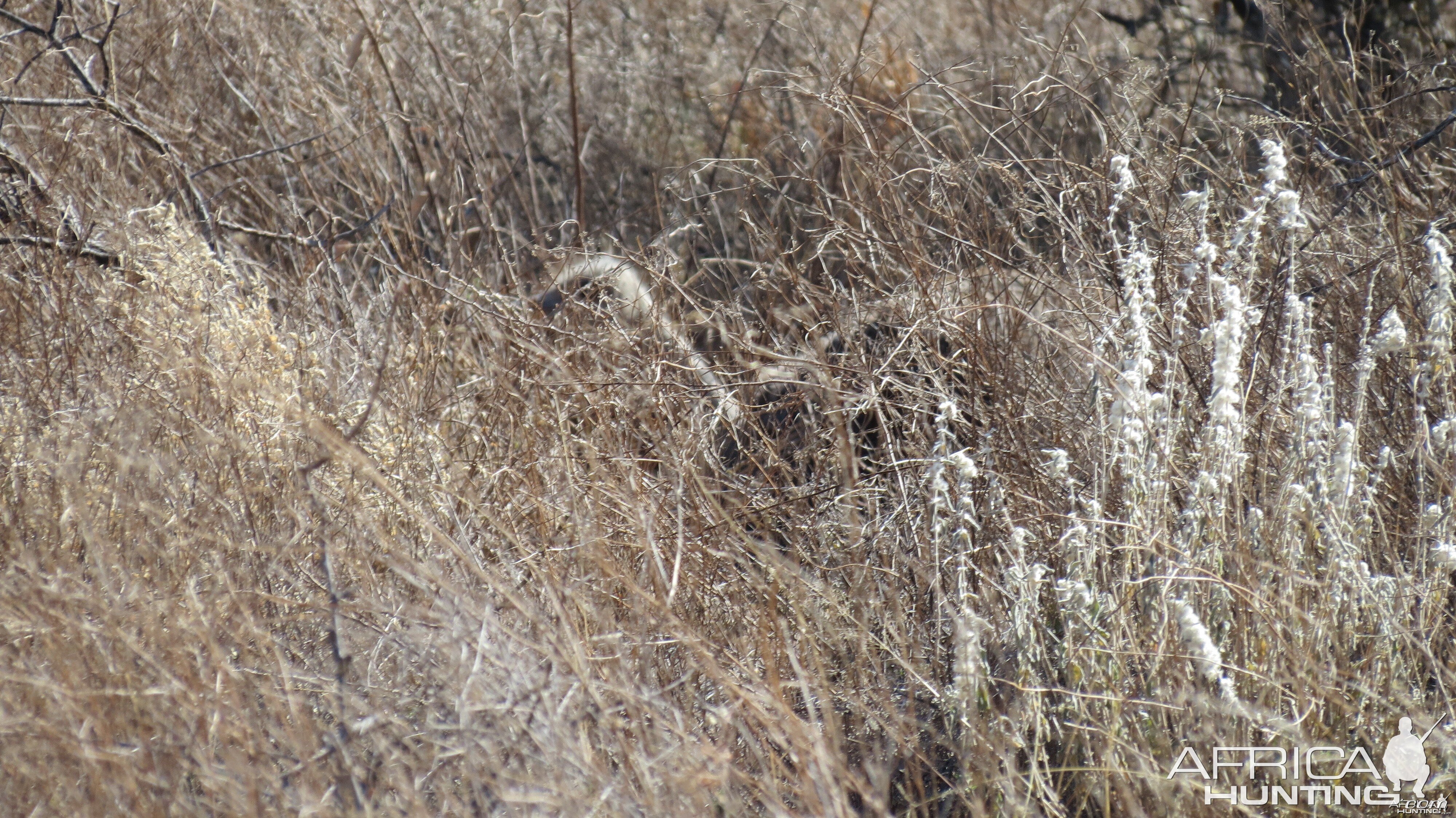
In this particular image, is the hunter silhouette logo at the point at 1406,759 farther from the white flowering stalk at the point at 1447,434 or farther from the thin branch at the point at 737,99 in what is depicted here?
the thin branch at the point at 737,99

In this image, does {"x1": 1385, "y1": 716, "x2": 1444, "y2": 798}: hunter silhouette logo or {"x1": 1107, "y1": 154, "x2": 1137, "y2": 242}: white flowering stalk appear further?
{"x1": 1107, "y1": 154, "x2": 1137, "y2": 242}: white flowering stalk

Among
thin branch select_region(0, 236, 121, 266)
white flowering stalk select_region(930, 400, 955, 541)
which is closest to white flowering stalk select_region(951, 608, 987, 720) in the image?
white flowering stalk select_region(930, 400, 955, 541)

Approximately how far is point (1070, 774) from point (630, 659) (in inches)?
32.7

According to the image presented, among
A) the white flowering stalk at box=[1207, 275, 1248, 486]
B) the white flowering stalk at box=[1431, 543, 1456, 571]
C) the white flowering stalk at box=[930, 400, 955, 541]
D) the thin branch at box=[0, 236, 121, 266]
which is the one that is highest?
the thin branch at box=[0, 236, 121, 266]

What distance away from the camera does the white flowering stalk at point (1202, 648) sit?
66.1 inches

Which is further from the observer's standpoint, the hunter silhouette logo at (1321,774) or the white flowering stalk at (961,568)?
the white flowering stalk at (961,568)

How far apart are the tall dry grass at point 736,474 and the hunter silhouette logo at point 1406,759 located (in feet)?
0.15

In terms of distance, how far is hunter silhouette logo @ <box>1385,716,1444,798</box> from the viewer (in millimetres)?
1757

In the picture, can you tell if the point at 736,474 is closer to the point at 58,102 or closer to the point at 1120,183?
the point at 1120,183

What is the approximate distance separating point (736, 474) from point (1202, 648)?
4.73ft

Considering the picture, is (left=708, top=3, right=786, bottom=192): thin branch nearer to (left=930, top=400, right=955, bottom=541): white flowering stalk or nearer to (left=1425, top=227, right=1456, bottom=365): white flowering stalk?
(left=930, top=400, right=955, bottom=541): white flowering stalk

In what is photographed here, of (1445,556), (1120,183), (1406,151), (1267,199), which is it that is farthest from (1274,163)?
(1406,151)

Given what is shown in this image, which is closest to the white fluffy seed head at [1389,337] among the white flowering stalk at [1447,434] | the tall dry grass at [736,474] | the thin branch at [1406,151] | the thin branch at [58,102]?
the tall dry grass at [736,474]

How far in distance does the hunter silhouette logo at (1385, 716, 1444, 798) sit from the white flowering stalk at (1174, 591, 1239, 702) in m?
0.27
